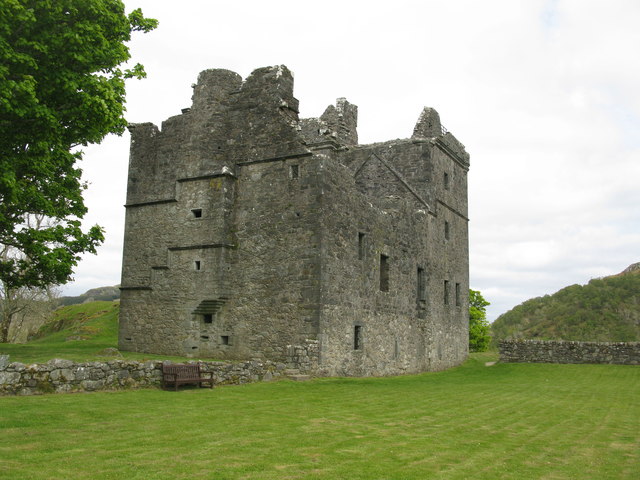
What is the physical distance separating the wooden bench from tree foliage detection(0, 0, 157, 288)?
521 centimetres

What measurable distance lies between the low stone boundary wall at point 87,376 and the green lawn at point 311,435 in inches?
20.9

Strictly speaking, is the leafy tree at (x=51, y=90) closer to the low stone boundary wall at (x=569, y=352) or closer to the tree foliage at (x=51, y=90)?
the tree foliage at (x=51, y=90)

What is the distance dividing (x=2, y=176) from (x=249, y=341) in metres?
10.0

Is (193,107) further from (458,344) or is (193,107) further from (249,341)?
(458,344)

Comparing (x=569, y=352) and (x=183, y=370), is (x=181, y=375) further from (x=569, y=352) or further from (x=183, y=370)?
(x=569, y=352)

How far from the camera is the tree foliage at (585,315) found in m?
56.4

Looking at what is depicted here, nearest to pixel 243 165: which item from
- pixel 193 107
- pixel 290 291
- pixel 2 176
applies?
pixel 193 107

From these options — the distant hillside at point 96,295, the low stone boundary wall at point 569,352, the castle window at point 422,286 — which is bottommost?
the low stone boundary wall at point 569,352

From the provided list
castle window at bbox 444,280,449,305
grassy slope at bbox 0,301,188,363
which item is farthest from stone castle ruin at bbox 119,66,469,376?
grassy slope at bbox 0,301,188,363

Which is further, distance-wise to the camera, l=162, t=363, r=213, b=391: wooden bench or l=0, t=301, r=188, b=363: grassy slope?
l=0, t=301, r=188, b=363: grassy slope

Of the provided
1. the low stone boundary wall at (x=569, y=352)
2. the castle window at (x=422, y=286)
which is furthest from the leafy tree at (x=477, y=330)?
the castle window at (x=422, y=286)

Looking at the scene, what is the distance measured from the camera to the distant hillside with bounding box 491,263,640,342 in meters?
56.4

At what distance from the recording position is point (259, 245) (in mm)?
22328

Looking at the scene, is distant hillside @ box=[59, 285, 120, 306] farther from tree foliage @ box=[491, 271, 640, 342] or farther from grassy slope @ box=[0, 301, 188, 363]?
tree foliage @ box=[491, 271, 640, 342]
